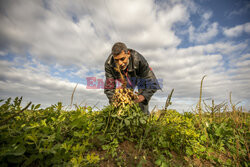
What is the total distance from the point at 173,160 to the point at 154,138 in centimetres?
42

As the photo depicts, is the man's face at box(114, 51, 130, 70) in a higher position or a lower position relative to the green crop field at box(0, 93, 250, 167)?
higher

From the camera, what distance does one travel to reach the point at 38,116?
1575 millimetres

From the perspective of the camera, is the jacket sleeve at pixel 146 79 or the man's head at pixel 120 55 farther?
the jacket sleeve at pixel 146 79

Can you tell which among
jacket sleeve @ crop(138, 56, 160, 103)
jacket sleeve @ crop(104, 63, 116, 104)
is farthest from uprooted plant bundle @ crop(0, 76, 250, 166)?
jacket sleeve @ crop(104, 63, 116, 104)

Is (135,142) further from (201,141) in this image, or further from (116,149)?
(201,141)

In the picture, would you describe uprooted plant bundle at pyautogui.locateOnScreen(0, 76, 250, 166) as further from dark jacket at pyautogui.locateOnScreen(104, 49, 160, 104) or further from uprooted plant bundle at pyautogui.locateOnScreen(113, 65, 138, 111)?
dark jacket at pyautogui.locateOnScreen(104, 49, 160, 104)

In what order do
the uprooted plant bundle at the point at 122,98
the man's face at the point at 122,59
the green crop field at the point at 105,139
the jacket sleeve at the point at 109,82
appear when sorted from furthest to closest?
the jacket sleeve at the point at 109,82 → the man's face at the point at 122,59 → the uprooted plant bundle at the point at 122,98 → the green crop field at the point at 105,139

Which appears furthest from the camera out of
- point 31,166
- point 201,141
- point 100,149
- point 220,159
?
point 201,141

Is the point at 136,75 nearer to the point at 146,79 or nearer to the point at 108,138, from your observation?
the point at 146,79

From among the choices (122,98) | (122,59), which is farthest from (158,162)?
(122,59)

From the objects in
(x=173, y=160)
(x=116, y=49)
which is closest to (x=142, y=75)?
(x=116, y=49)

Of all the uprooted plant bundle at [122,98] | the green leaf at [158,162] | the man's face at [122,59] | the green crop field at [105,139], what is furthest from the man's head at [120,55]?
the green leaf at [158,162]

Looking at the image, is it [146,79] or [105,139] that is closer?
[105,139]

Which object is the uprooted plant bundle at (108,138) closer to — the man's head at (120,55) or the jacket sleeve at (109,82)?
the man's head at (120,55)
